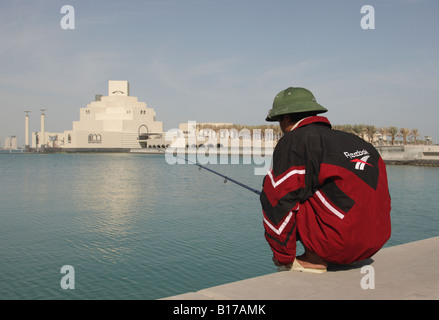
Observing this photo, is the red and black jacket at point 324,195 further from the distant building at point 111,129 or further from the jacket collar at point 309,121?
the distant building at point 111,129

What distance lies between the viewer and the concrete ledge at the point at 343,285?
2.85 m

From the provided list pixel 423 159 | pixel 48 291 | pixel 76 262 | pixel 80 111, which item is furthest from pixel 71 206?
pixel 80 111

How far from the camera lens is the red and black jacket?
3.19 meters

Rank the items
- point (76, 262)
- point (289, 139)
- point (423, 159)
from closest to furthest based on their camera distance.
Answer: point (289, 139)
point (76, 262)
point (423, 159)

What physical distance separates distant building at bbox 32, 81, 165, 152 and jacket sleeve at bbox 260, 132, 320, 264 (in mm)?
140480

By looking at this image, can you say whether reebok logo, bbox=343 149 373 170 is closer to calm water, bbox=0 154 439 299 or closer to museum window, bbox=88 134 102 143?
calm water, bbox=0 154 439 299

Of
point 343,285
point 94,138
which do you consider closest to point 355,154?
point 343,285

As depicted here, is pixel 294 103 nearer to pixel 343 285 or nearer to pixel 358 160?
pixel 358 160

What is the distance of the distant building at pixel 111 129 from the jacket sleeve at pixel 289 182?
140480 mm

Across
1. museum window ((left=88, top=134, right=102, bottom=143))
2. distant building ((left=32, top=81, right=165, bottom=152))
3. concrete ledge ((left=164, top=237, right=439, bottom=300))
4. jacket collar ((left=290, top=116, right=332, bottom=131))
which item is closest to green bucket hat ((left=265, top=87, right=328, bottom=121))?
jacket collar ((left=290, top=116, right=332, bottom=131))

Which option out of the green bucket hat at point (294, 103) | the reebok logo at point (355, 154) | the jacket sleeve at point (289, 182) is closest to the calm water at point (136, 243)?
the jacket sleeve at point (289, 182)

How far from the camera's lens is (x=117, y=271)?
29.3 ft
